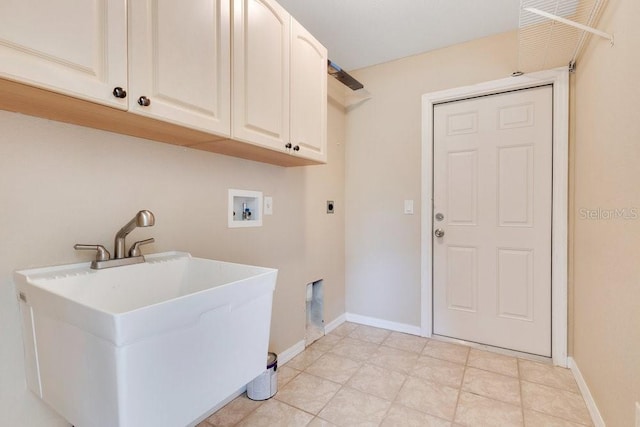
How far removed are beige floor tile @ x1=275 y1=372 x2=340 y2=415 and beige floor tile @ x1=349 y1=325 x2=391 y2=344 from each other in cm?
69

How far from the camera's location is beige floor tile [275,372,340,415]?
161 centimetres

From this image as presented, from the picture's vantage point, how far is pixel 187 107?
42.6 inches

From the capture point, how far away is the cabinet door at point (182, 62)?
3.05ft

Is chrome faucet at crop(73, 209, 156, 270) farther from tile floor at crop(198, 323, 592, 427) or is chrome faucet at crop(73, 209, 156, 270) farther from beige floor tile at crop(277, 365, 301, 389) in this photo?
beige floor tile at crop(277, 365, 301, 389)

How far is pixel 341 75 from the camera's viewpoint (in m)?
2.33

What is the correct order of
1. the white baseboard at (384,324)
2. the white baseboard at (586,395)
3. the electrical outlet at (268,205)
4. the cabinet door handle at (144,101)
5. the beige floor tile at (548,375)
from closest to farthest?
the cabinet door handle at (144,101) < the white baseboard at (586,395) < the beige floor tile at (548,375) < the electrical outlet at (268,205) < the white baseboard at (384,324)

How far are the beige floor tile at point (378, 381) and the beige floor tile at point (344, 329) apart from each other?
1.82ft

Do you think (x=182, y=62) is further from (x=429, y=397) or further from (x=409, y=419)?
(x=429, y=397)

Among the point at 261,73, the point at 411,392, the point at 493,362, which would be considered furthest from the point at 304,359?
the point at 261,73

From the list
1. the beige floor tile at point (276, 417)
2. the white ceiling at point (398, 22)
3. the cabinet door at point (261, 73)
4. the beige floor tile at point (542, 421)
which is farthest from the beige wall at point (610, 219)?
the cabinet door at point (261, 73)

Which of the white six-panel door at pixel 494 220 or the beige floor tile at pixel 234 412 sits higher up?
the white six-panel door at pixel 494 220

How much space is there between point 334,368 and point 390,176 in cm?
157

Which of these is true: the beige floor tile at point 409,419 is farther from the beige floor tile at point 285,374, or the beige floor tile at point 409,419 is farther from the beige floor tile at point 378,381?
the beige floor tile at point 285,374

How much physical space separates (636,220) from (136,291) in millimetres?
1866
